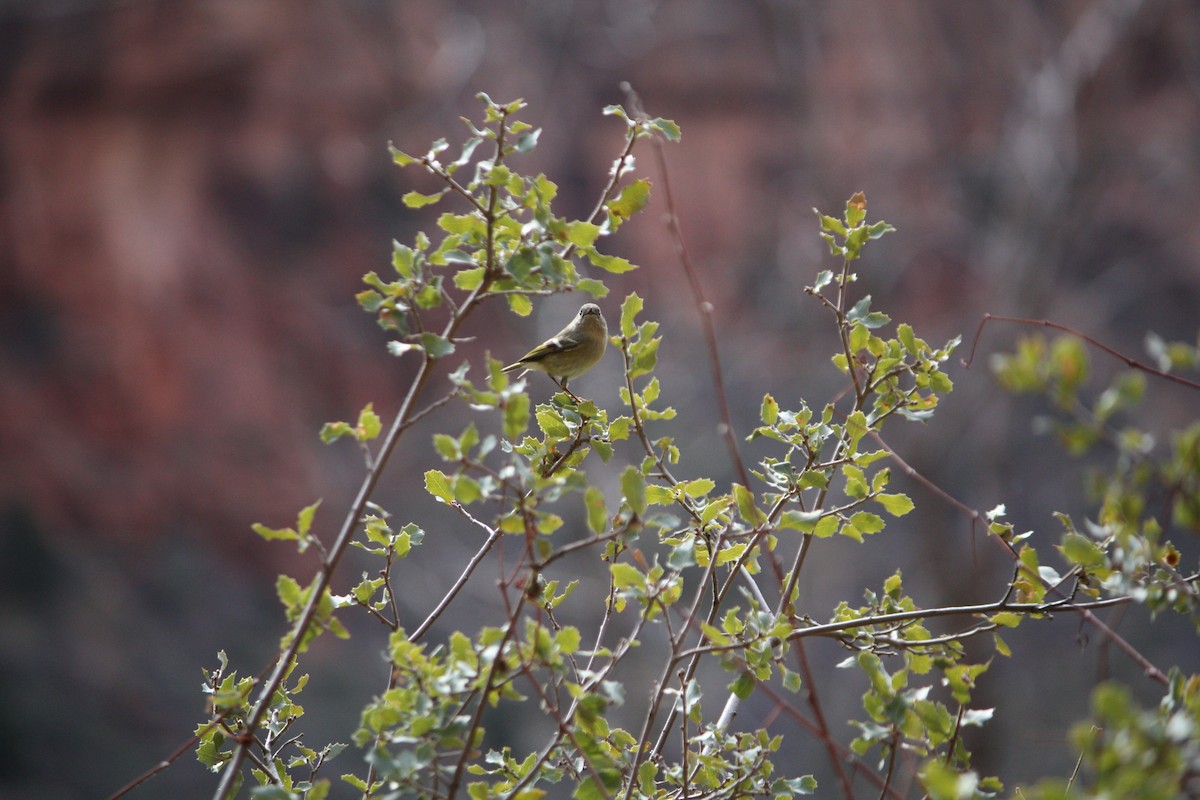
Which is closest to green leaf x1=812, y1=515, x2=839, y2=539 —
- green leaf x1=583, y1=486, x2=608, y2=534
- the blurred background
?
green leaf x1=583, y1=486, x2=608, y2=534

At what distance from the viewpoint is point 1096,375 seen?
6609mm

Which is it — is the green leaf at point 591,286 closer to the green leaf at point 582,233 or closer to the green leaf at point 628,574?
the green leaf at point 582,233

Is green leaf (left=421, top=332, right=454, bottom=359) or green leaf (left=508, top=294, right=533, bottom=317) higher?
green leaf (left=508, top=294, right=533, bottom=317)

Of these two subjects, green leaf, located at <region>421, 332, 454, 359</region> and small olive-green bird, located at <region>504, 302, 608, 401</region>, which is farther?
small olive-green bird, located at <region>504, 302, 608, 401</region>

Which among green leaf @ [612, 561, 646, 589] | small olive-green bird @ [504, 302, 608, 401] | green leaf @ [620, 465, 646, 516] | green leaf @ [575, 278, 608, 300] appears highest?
small olive-green bird @ [504, 302, 608, 401]

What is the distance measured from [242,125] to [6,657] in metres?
3.02

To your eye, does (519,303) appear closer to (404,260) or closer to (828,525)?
(404,260)

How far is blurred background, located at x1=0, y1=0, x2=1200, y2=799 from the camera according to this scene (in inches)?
197

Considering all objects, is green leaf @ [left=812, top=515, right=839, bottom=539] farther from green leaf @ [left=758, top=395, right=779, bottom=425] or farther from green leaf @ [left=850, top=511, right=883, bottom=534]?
green leaf @ [left=758, top=395, right=779, bottom=425]

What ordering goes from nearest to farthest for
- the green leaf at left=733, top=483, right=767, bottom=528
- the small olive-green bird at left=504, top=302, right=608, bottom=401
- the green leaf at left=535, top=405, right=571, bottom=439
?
the green leaf at left=733, top=483, right=767, bottom=528
the green leaf at left=535, top=405, right=571, bottom=439
the small olive-green bird at left=504, top=302, right=608, bottom=401

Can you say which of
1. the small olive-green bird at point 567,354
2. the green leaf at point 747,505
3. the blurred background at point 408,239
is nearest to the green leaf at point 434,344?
the green leaf at point 747,505

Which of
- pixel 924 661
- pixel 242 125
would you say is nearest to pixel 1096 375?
pixel 242 125

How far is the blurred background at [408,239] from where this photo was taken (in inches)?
197

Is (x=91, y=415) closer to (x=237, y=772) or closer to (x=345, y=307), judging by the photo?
(x=345, y=307)
